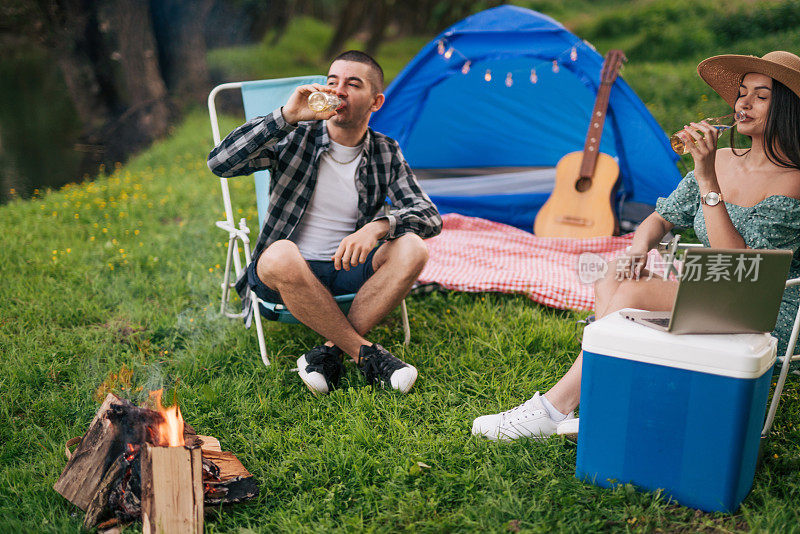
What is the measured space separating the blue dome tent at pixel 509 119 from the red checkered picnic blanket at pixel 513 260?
355mm

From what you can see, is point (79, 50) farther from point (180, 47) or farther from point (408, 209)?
point (408, 209)

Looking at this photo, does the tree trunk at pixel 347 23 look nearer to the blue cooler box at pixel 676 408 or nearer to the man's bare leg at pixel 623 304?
the man's bare leg at pixel 623 304

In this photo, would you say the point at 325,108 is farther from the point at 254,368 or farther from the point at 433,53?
the point at 433,53

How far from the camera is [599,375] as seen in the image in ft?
5.85

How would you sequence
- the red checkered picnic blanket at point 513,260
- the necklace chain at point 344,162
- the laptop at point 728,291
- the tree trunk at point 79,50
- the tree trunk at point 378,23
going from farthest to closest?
the tree trunk at point 378,23 < the tree trunk at point 79,50 < the red checkered picnic blanket at point 513,260 < the necklace chain at point 344,162 < the laptop at point 728,291

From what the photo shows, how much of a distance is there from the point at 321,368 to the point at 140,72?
7.34 metres

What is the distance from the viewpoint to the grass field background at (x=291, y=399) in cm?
183

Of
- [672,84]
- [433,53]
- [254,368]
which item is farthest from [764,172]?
[672,84]

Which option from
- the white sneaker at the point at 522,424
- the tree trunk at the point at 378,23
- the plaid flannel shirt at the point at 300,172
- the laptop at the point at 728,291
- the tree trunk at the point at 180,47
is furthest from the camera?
the tree trunk at the point at 378,23

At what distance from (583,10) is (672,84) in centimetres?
720

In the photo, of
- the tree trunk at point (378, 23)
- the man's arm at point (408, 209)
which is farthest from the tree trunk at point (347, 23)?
the man's arm at point (408, 209)

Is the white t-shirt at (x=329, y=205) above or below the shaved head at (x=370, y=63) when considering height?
below

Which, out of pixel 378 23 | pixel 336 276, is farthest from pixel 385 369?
pixel 378 23

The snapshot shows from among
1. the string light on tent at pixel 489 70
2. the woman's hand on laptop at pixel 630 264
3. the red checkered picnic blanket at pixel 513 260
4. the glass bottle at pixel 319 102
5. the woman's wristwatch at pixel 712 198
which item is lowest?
the red checkered picnic blanket at pixel 513 260
